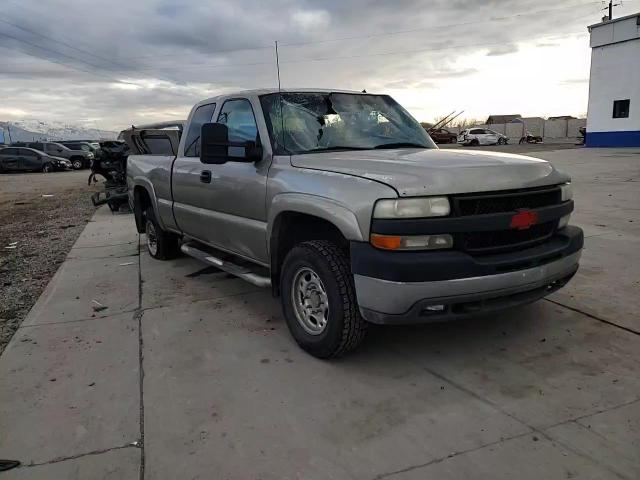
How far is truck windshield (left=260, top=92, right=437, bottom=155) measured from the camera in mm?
4242

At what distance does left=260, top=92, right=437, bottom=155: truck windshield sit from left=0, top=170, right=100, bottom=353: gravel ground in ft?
9.46

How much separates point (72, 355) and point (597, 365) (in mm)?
3721

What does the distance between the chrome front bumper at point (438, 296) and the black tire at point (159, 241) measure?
13.8 feet

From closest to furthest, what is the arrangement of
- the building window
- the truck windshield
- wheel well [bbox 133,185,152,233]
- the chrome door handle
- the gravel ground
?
the truck windshield
the chrome door handle
the gravel ground
wheel well [bbox 133,185,152,233]
the building window

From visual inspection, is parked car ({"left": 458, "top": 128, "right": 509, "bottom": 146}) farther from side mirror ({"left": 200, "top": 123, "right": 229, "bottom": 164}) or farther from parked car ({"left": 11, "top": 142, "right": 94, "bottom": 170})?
side mirror ({"left": 200, "top": 123, "right": 229, "bottom": 164})

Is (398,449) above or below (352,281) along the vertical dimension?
below

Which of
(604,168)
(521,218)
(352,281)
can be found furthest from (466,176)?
(604,168)

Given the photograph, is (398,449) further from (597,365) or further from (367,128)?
(367,128)

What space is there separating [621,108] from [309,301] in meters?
33.4

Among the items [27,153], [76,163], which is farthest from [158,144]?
[76,163]

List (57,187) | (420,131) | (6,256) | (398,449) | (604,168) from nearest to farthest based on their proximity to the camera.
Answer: (398,449)
(420,131)
(6,256)
(604,168)
(57,187)

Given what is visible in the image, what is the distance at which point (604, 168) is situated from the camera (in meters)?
17.4

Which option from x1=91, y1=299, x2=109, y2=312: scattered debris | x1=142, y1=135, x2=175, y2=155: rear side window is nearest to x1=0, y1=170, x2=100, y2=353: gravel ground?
x1=91, y1=299, x2=109, y2=312: scattered debris

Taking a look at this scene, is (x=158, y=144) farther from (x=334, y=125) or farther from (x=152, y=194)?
(x=334, y=125)
